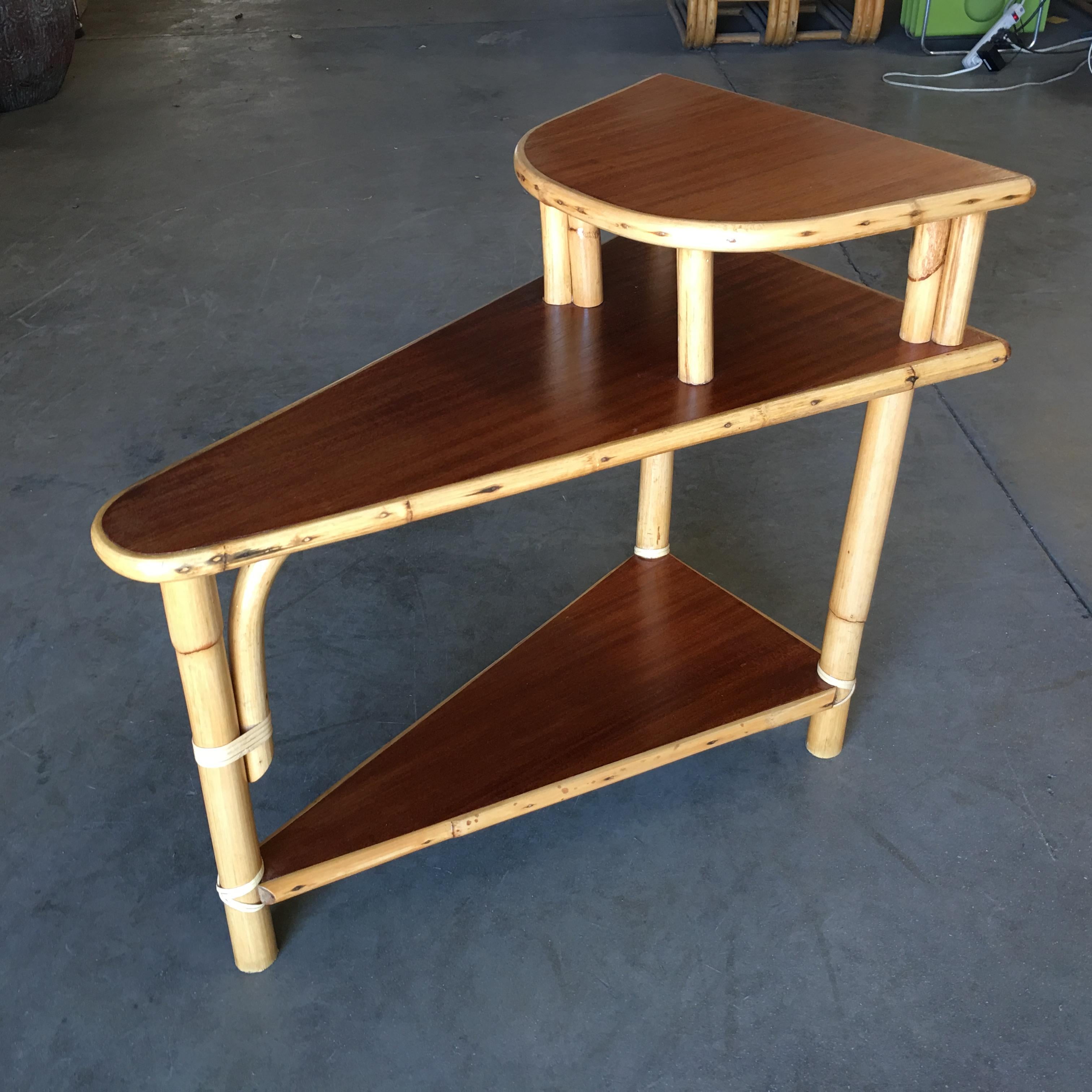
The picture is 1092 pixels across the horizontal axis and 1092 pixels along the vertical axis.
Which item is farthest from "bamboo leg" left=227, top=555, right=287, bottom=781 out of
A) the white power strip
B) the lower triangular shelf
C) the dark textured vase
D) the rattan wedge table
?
the white power strip

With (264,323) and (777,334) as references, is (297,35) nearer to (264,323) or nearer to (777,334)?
(264,323)

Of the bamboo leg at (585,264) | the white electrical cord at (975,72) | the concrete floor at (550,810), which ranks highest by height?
the bamboo leg at (585,264)

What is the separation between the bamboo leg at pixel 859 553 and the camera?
1654 millimetres

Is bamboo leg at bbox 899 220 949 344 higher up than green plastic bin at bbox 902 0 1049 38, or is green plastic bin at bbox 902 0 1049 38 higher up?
bamboo leg at bbox 899 220 949 344

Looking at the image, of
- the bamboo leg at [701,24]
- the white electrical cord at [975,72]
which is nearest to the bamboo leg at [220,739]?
the white electrical cord at [975,72]

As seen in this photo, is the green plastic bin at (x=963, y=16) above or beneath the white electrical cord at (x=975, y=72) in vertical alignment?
above

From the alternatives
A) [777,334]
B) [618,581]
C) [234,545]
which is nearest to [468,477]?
[234,545]

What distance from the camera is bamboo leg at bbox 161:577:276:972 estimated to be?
4.33ft

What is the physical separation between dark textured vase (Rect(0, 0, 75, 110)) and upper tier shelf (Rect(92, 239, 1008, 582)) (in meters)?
3.88

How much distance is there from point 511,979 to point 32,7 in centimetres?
452

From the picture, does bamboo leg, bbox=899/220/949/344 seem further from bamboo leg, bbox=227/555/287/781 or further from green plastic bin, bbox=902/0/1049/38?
green plastic bin, bbox=902/0/1049/38

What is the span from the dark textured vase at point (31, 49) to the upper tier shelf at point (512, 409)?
3880mm

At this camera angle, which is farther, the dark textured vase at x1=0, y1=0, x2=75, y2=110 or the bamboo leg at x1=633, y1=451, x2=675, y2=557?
the dark textured vase at x1=0, y1=0, x2=75, y2=110

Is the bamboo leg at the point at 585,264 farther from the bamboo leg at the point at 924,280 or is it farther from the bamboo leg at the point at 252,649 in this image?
the bamboo leg at the point at 252,649
